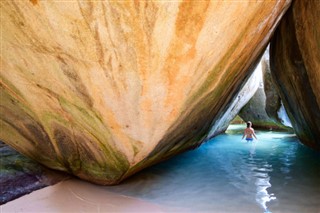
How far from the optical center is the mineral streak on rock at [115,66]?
265cm

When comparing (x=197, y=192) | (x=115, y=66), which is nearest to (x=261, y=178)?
(x=197, y=192)

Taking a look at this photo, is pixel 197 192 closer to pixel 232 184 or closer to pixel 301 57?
pixel 232 184

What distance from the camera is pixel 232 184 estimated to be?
469 centimetres

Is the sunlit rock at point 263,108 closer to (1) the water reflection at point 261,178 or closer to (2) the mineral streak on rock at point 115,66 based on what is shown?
(1) the water reflection at point 261,178

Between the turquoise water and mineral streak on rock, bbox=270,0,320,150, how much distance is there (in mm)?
1406

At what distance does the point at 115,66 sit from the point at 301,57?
375 centimetres

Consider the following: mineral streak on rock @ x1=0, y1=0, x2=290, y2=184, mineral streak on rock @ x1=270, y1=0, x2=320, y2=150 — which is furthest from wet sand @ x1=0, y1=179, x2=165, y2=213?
mineral streak on rock @ x1=270, y1=0, x2=320, y2=150

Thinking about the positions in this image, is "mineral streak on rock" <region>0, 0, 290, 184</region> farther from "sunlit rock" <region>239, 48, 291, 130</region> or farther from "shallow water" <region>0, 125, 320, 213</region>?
"sunlit rock" <region>239, 48, 291, 130</region>

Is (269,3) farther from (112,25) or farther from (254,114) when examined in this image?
(254,114)

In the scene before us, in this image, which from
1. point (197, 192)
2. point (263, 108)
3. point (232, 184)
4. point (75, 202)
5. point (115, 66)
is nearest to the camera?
point (115, 66)

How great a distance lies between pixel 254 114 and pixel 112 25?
41.6ft

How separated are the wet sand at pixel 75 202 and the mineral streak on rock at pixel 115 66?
0.58 m

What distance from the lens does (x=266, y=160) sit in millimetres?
6762

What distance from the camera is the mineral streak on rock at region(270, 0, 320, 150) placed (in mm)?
4066
